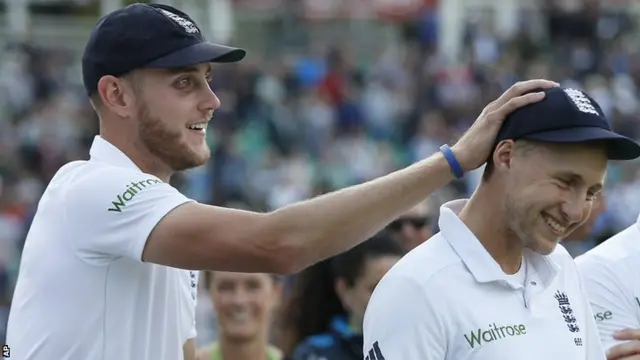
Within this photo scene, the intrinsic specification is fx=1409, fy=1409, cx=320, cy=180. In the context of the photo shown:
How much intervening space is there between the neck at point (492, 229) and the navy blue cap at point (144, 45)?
875 mm

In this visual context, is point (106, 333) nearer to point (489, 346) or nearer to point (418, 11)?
point (489, 346)

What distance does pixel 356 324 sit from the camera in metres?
6.66

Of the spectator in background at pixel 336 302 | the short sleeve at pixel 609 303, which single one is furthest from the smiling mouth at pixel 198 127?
the spectator in background at pixel 336 302

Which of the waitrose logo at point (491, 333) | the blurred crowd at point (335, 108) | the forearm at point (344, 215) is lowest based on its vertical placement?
the blurred crowd at point (335, 108)

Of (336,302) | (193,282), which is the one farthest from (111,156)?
(336,302)

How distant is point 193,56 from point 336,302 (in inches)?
116

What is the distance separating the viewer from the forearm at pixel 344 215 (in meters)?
3.96

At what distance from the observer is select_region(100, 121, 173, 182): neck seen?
436cm

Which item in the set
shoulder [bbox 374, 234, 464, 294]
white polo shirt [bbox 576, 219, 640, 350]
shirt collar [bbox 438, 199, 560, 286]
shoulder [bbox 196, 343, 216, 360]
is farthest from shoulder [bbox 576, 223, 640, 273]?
shoulder [bbox 196, 343, 216, 360]

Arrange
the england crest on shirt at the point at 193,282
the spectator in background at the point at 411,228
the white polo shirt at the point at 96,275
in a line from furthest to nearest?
the spectator in background at the point at 411,228 → the england crest on shirt at the point at 193,282 → the white polo shirt at the point at 96,275

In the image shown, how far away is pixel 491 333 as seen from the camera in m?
4.10

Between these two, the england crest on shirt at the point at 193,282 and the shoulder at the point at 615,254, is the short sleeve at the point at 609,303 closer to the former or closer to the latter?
the shoulder at the point at 615,254

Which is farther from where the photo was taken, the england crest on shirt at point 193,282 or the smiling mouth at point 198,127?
the england crest on shirt at point 193,282

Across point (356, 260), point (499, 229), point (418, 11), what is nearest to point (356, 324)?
point (356, 260)
